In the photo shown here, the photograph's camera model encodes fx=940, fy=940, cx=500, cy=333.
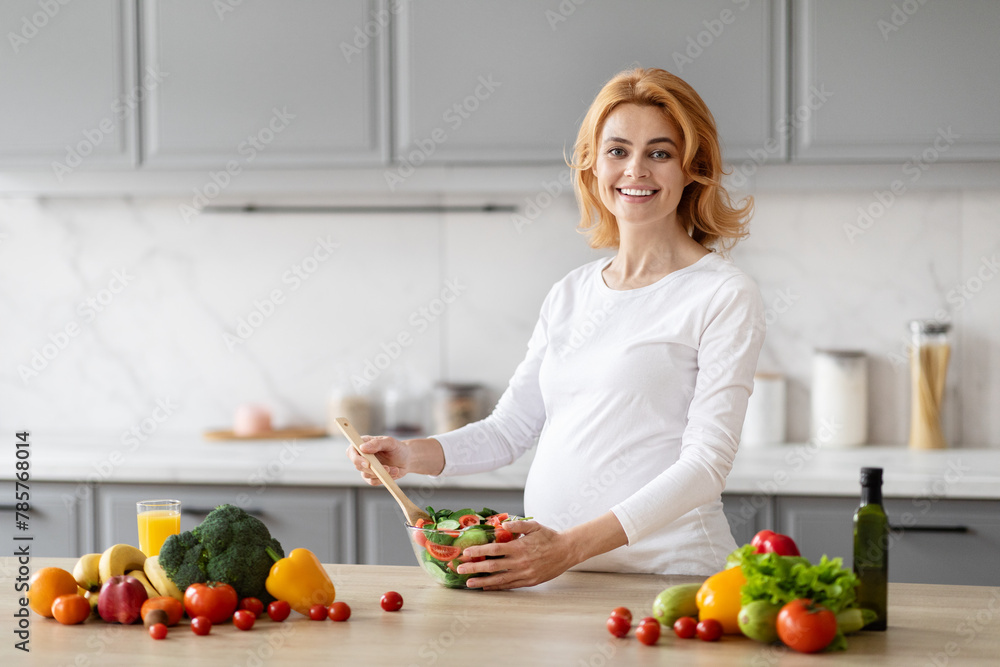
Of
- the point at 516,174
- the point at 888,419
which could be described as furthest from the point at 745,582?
the point at 888,419

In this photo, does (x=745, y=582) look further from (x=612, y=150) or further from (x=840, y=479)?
(x=840, y=479)

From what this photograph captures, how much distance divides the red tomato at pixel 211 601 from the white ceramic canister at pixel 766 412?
71.7 inches

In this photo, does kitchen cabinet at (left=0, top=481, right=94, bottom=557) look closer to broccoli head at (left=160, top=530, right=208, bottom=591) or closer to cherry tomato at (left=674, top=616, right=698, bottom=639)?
broccoli head at (left=160, top=530, right=208, bottom=591)

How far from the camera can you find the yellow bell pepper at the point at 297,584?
121 centimetres

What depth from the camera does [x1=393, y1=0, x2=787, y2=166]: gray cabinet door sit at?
2.44 m

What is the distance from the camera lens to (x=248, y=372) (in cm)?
300

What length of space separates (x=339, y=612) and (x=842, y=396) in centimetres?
188

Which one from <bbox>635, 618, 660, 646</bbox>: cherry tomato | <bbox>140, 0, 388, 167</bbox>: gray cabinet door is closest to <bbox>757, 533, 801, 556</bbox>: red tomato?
<bbox>635, 618, 660, 646</bbox>: cherry tomato

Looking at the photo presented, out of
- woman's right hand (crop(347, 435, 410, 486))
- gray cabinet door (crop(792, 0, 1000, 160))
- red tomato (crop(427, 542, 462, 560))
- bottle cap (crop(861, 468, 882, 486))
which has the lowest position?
red tomato (crop(427, 542, 462, 560))

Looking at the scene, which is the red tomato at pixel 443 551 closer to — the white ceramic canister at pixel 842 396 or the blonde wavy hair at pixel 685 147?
the blonde wavy hair at pixel 685 147

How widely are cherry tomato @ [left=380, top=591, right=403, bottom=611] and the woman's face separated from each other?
2.50ft

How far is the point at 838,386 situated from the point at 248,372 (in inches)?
70.5

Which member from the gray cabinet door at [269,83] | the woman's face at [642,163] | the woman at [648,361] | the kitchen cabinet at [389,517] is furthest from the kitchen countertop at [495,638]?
the gray cabinet door at [269,83]

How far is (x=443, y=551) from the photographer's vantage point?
130 centimetres
